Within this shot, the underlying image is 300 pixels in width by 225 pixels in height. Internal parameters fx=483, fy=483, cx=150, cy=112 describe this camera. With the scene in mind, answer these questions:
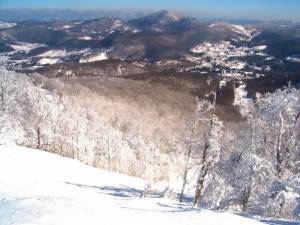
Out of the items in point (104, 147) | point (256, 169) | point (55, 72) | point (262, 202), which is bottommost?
point (55, 72)

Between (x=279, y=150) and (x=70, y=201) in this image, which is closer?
(x=70, y=201)

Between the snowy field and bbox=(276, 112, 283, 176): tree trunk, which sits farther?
bbox=(276, 112, 283, 176): tree trunk

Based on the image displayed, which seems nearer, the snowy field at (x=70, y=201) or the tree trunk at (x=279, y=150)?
the snowy field at (x=70, y=201)

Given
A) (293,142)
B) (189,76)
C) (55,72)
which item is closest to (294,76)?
(189,76)

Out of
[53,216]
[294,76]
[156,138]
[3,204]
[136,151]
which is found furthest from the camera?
[294,76]

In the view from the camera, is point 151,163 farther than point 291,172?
Yes

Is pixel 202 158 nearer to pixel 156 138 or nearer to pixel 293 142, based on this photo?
pixel 293 142

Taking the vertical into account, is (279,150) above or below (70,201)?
above

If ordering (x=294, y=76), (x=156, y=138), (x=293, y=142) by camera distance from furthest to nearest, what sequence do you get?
(x=294, y=76)
(x=156, y=138)
(x=293, y=142)
